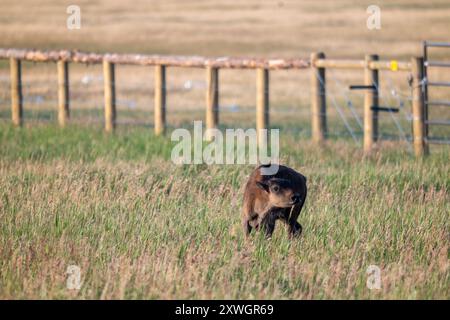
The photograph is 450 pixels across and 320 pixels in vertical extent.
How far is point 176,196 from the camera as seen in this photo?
398 inches

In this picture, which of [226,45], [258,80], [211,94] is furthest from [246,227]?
[226,45]

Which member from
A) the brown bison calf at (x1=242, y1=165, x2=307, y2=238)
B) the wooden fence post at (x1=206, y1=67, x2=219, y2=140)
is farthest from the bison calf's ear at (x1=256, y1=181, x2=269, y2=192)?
the wooden fence post at (x1=206, y1=67, x2=219, y2=140)

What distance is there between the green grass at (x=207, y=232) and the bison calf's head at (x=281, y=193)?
0.32 metres

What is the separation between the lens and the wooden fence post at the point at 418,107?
1420 cm

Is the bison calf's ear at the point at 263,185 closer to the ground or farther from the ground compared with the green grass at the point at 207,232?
farther from the ground

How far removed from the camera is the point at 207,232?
8.81 meters

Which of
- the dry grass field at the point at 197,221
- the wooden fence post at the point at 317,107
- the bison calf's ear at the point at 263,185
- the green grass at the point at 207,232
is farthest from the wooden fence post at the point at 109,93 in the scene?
the bison calf's ear at the point at 263,185

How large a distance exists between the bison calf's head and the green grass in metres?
0.32

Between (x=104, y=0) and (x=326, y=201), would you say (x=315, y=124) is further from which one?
(x=104, y=0)

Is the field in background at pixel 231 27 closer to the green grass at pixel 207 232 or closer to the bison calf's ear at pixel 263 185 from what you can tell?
the green grass at pixel 207 232

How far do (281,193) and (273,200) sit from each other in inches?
3.9

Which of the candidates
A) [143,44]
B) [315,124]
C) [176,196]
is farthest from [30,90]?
[176,196]
